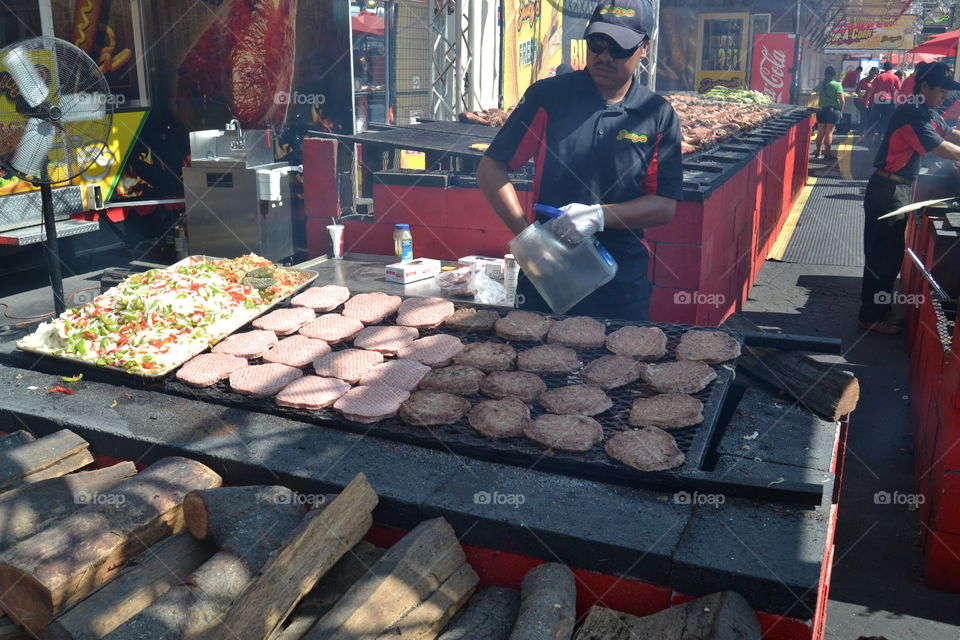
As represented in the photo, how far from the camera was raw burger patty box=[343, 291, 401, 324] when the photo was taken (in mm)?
4742

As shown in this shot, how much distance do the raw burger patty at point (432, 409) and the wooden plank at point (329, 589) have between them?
0.65 m

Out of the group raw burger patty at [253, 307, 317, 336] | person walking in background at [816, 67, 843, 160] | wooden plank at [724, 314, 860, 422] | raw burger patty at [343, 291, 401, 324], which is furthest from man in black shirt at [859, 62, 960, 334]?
person walking in background at [816, 67, 843, 160]

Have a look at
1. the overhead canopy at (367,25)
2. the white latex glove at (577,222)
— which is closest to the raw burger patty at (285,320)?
the white latex glove at (577,222)

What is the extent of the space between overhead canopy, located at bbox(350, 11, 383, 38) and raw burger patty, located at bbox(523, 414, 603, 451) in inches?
526

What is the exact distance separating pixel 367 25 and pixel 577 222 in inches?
523

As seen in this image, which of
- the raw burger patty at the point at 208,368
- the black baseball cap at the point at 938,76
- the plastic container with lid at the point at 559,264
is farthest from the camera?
the black baseball cap at the point at 938,76

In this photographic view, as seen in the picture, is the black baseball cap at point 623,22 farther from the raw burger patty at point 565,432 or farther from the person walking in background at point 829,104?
the person walking in background at point 829,104

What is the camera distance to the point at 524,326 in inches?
175

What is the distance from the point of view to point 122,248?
39.3 ft

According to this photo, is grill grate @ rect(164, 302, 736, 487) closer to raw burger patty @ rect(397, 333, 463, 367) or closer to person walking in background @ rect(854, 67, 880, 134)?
raw burger patty @ rect(397, 333, 463, 367)

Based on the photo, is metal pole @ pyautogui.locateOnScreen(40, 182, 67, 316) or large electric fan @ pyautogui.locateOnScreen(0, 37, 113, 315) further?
metal pole @ pyautogui.locateOnScreen(40, 182, 67, 316)

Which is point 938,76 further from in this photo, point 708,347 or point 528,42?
point 528,42

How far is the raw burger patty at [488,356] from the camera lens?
4.09 meters

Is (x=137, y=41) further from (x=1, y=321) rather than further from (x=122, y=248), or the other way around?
(x=1, y=321)
